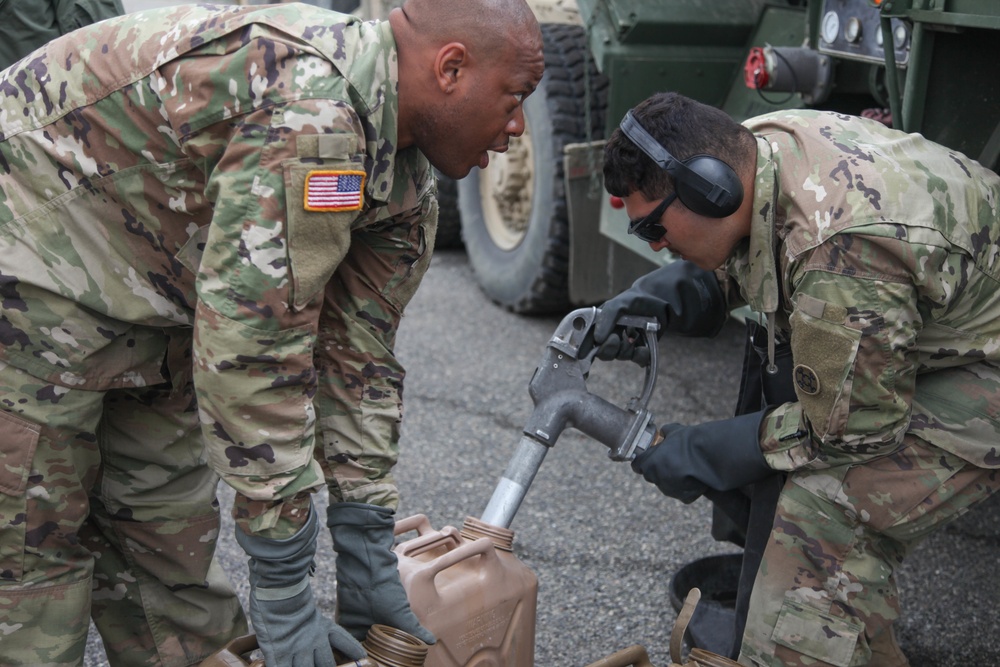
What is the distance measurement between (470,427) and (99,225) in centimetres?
244

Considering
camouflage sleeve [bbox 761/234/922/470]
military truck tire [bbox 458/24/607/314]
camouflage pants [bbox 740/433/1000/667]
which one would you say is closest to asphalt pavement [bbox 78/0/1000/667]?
military truck tire [bbox 458/24/607/314]

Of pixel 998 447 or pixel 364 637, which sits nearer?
pixel 364 637

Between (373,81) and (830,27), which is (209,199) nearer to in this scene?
(373,81)

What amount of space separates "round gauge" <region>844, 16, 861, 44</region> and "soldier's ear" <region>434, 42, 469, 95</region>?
6.67 feet

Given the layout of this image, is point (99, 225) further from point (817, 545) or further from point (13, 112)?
point (817, 545)

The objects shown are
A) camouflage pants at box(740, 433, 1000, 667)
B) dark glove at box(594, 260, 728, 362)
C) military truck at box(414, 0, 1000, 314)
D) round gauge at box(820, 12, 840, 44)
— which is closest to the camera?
camouflage pants at box(740, 433, 1000, 667)

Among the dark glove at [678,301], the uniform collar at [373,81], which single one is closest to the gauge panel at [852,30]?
the dark glove at [678,301]

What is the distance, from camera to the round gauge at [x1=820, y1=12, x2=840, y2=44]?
343 centimetres

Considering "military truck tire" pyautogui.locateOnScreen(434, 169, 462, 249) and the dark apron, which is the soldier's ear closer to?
the dark apron

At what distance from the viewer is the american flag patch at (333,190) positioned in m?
1.59

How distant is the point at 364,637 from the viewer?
2.14 meters

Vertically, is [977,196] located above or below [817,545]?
above

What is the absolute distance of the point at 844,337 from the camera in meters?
2.11

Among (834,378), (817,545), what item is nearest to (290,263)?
(834,378)
